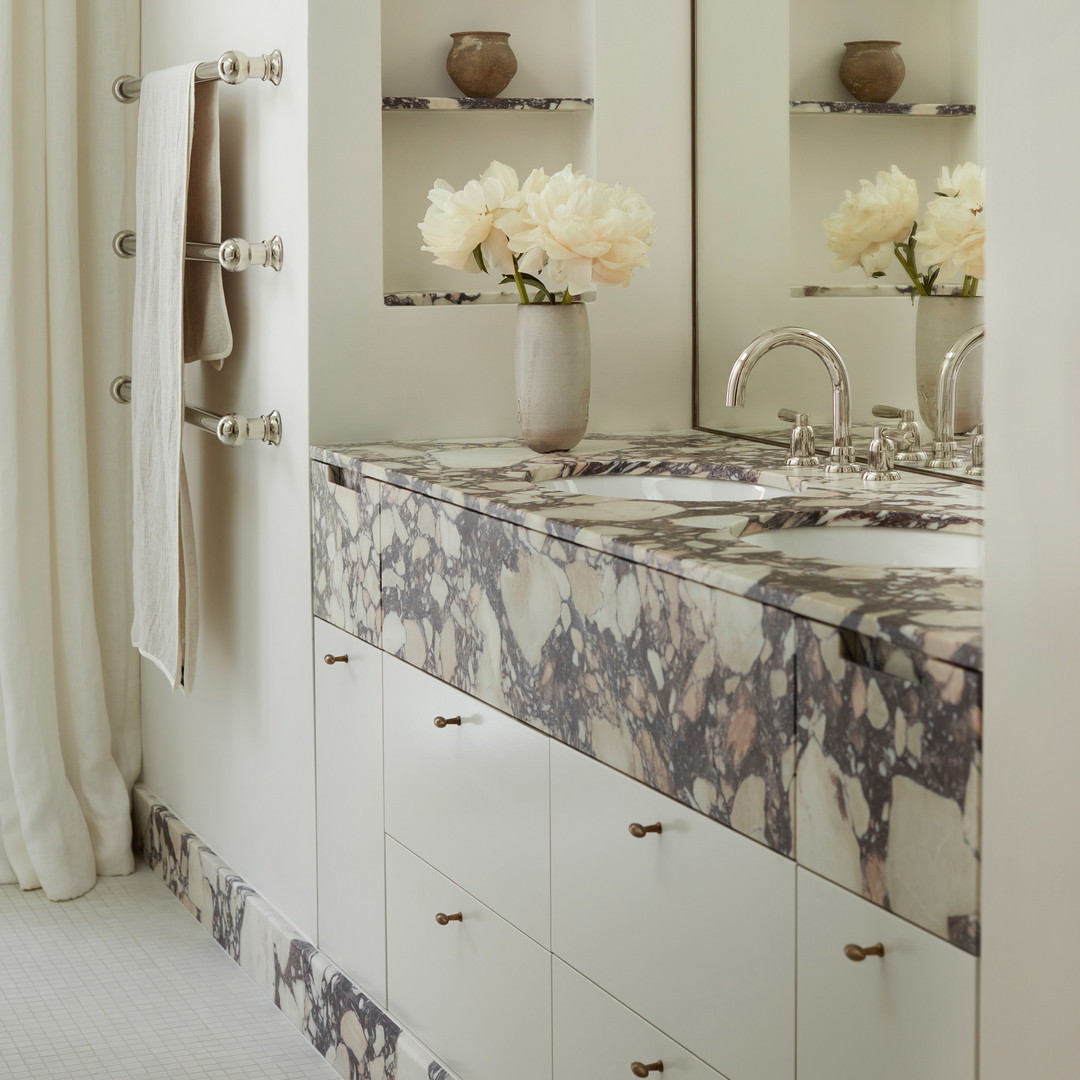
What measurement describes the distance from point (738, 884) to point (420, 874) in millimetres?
671

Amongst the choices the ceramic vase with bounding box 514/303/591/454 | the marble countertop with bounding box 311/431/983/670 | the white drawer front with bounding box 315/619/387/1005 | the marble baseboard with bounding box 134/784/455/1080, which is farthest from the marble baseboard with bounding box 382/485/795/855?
the marble baseboard with bounding box 134/784/455/1080

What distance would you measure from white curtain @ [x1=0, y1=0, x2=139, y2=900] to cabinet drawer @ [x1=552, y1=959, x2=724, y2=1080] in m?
1.37

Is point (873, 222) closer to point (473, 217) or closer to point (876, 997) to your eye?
point (473, 217)

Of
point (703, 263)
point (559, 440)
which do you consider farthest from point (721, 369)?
point (559, 440)

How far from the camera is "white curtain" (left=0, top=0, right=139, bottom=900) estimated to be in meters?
2.49

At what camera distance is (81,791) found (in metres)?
2.72

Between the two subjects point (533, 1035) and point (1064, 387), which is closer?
point (1064, 387)

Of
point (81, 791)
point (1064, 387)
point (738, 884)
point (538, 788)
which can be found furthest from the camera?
point (81, 791)

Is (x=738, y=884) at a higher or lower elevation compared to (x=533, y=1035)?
higher

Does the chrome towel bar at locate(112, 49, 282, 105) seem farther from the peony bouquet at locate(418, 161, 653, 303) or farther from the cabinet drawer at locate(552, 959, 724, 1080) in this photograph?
the cabinet drawer at locate(552, 959, 724, 1080)

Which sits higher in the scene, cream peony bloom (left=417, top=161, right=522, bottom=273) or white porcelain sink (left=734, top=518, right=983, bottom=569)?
cream peony bloom (left=417, top=161, right=522, bottom=273)

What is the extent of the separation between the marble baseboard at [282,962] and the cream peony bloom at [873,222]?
3.61 ft

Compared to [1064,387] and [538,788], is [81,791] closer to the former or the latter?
[538,788]

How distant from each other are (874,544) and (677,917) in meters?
0.43
